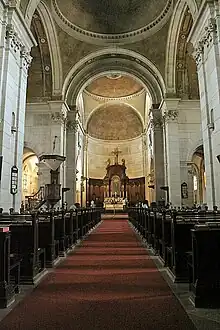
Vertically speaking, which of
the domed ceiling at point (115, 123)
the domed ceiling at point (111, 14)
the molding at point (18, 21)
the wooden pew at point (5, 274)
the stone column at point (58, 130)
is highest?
the domed ceiling at point (111, 14)

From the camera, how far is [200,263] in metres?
3.51

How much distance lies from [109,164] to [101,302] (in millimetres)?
27327

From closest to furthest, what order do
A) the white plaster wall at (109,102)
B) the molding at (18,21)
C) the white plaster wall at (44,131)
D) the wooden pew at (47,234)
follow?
the wooden pew at (47,234)
the molding at (18,21)
the white plaster wall at (44,131)
the white plaster wall at (109,102)

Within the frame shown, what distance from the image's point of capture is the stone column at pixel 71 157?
61.5 ft

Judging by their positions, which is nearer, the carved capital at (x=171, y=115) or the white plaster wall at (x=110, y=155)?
the carved capital at (x=171, y=115)

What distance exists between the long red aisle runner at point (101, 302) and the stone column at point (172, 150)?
11.7 m

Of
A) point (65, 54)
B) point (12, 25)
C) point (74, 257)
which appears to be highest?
point (65, 54)

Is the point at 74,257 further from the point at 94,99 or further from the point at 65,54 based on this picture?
the point at 94,99

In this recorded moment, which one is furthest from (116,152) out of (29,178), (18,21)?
(18,21)

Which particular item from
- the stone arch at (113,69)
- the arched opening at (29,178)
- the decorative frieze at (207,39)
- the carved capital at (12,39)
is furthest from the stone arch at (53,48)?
the decorative frieze at (207,39)

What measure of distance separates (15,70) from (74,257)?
646 cm

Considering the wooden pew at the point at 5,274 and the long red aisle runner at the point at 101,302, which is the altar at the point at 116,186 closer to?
the long red aisle runner at the point at 101,302

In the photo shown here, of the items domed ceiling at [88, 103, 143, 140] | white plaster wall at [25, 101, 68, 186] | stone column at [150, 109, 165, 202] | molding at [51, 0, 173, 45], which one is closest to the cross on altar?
domed ceiling at [88, 103, 143, 140]

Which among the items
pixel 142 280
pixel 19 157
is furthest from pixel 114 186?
pixel 142 280
